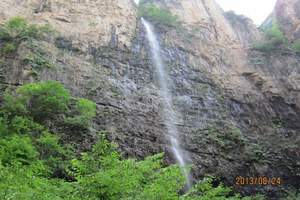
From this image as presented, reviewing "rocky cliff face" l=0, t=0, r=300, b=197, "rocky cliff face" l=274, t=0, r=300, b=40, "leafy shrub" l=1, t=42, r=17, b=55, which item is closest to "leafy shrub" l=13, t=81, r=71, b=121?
"rocky cliff face" l=0, t=0, r=300, b=197

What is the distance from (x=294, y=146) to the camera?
1973 cm

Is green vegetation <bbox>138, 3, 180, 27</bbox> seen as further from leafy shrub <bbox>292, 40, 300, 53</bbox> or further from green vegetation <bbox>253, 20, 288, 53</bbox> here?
leafy shrub <bbox>292, 40, 300, 53</bbox>

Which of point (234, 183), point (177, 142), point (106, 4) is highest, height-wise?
point (106, 4)

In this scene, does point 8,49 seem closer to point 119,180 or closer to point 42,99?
point 42,99

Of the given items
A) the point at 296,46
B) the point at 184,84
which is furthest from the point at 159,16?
the point at 296,46

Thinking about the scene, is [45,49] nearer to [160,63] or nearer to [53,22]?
[53,22]

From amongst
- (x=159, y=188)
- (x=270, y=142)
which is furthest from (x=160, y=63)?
(x=159, y=188)

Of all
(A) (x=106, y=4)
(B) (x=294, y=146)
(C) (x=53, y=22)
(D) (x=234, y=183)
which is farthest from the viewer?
(A) (x=106, y=4)

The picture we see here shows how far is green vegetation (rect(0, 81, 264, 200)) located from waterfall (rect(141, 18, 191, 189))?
3.53m

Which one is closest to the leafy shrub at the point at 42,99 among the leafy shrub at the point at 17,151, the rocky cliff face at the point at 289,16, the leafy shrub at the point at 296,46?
the leafy shrub at the point at 17,151

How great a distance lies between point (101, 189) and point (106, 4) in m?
19.7

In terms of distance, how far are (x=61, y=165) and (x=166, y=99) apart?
26.0 ft
